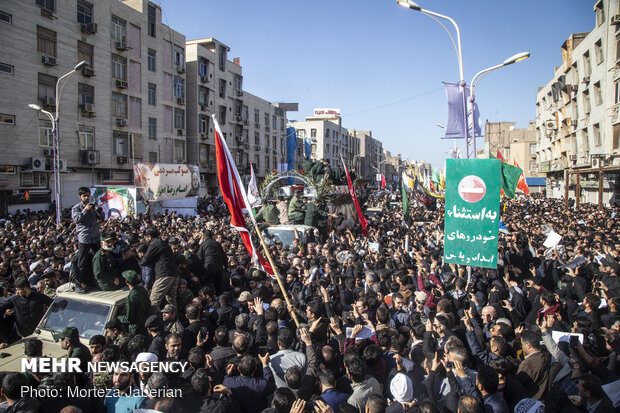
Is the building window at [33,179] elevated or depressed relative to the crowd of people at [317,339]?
elevated

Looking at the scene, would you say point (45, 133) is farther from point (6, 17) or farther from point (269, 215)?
point (269, 215)

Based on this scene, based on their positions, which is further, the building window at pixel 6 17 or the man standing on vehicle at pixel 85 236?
the building window at pixel 6 17

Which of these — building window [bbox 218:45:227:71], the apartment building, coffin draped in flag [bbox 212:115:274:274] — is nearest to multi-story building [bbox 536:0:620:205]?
coffin draped in flag [bbox 212:115:274:274]

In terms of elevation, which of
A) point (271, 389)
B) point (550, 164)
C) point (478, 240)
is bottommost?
point (271, 389)

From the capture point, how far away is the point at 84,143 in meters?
25.4

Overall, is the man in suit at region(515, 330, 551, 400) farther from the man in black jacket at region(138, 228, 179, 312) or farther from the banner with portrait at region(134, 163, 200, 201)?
the banner with portrait at region(134, 163, 200, 201)

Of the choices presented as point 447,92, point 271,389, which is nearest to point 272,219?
point 447,92

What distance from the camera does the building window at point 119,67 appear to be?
27.7m

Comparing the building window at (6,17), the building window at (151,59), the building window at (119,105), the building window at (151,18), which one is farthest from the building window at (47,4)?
the building window at (151,18)

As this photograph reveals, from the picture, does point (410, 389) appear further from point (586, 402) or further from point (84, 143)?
point (84, 143)

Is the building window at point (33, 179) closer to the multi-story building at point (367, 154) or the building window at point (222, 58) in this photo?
the building window at point (222, 58)

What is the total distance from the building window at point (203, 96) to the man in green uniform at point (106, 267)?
3350cm

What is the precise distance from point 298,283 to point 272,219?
6.28 m

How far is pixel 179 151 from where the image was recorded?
35.0m
